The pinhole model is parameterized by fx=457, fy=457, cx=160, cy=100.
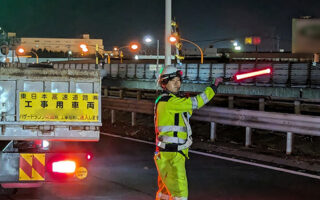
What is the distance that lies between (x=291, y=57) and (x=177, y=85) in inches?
2243

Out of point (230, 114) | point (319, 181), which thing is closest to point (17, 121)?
point (319, 181)

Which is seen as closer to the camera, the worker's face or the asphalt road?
the worker's face

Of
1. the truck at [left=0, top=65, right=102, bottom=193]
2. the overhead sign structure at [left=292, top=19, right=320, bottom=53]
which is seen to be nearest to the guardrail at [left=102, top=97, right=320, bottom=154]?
the truck at [left=0, top=65, right=102, bottom=193]

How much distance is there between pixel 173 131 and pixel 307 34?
83.9ft

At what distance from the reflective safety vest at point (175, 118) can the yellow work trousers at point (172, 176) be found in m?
0.09

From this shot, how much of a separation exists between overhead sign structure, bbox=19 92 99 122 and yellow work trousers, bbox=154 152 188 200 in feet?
3.65

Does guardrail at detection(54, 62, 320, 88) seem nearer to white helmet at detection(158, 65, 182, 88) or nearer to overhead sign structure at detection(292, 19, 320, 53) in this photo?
overhead sign structure at detection(292, 19, 320, 53)

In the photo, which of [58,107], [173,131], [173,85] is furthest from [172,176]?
[58,107]

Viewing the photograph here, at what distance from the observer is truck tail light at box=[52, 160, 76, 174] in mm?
5680

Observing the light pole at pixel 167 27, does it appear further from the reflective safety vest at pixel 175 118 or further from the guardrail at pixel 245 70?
the guardrail at pixel 245 70

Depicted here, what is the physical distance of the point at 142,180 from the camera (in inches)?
325

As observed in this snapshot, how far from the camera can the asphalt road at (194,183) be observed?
7295mm

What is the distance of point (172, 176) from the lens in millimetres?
5082

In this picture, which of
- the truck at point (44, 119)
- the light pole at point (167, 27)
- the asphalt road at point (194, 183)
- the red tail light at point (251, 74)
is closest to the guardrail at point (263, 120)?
the asphalt road at point (194, 183)
